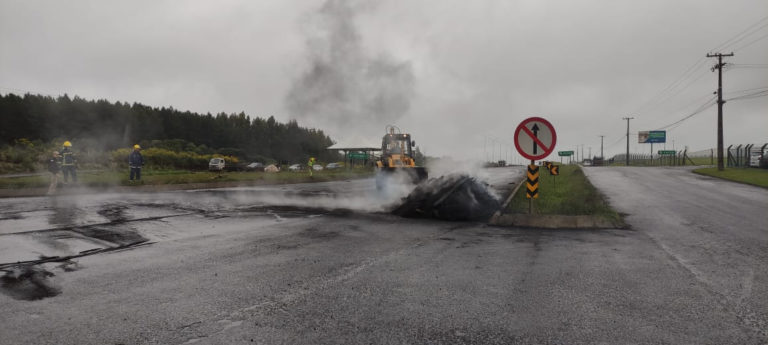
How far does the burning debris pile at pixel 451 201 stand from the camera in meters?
10.2

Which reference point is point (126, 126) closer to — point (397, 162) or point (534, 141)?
point (397, 162)

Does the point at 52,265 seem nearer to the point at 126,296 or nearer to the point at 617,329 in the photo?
the point at 126,296

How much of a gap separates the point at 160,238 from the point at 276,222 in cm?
245

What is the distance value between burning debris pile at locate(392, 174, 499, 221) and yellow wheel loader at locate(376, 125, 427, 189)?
7220 millimetres

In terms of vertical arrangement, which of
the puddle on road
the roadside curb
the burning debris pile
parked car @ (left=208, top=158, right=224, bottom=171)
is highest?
parked car @ (left=208, top=158, right=224, bottom=171)

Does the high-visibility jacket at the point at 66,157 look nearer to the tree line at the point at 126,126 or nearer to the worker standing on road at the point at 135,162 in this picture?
the worker standing on road at the point at 135,162

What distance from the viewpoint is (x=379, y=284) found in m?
4.55

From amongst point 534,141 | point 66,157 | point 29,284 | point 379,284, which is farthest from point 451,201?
point 66,157

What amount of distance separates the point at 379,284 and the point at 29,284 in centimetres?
352

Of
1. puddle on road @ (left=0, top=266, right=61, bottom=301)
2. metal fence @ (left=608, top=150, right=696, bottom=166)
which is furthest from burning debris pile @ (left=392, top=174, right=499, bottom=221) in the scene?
metal fence @ (left=608, top=150, right=696, bottom=166)

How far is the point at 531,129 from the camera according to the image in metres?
9.97

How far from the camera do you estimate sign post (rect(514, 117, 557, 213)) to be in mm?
9820

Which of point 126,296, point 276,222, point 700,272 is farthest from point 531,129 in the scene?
point 126,296

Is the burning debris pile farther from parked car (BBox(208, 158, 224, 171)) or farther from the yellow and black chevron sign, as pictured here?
parked car (BBox(208, 158, 224, 171))
